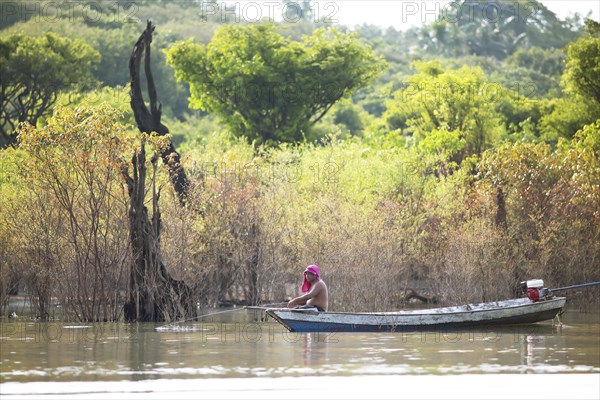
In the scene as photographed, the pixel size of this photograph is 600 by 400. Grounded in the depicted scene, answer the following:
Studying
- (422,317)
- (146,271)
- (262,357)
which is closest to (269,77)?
(146,271)

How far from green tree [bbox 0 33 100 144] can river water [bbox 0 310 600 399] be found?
112 ft

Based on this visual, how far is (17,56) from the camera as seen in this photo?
59219 mm

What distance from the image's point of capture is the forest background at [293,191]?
27250mm

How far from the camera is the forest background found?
2725 centimetres

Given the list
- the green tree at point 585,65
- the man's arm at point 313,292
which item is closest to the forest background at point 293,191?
the green tree at point 585,65

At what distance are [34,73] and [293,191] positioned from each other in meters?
28.4

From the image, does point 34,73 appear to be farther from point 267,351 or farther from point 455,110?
point 267,351

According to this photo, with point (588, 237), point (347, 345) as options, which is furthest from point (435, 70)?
point (347, 345)

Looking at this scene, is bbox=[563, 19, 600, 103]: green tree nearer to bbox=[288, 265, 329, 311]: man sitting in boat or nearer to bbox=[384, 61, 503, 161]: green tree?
bbox=[384, 61, 503, 161]: green tree

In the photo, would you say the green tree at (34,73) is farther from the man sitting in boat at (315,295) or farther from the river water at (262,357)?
the man sitting in boat at (315,295)

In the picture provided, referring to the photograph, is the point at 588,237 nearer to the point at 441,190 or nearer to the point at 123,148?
the point at 441,190

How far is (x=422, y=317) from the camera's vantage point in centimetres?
2484

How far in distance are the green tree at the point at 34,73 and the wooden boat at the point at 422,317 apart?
119 feet

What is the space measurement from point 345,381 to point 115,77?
72.4 m
